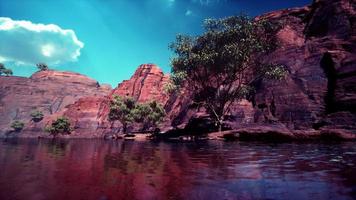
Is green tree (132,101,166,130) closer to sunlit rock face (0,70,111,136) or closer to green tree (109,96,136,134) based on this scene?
green tree (109,96,136,134)

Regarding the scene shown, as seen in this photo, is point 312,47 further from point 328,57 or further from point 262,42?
point 262,42

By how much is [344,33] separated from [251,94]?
58.4 ft

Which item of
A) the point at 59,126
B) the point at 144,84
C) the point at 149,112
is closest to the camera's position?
the point at 149,112

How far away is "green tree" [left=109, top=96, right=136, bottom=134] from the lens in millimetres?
77688

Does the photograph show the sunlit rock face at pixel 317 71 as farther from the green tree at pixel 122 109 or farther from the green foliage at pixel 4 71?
the green foliage at pixel 4 71

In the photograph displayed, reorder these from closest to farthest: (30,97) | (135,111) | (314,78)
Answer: (314,78)
(135,111)
(30,97)

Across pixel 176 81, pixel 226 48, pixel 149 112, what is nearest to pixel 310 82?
pixel 226 48

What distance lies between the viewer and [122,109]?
255ft

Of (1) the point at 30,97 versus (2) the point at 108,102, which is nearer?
(2) the point at 108,102

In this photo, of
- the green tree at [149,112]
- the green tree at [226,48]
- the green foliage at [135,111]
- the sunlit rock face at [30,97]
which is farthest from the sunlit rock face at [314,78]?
the sunlit rock face at [30,97]

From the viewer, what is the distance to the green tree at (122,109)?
3059 inches

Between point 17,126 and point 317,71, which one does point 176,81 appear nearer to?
point 317,71

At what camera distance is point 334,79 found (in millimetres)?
37781

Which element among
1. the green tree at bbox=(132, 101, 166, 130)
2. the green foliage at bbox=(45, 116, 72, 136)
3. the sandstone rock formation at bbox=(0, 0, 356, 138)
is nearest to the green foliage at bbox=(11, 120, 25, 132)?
the green foliage at bbox=(45, 116, 72, 136)
